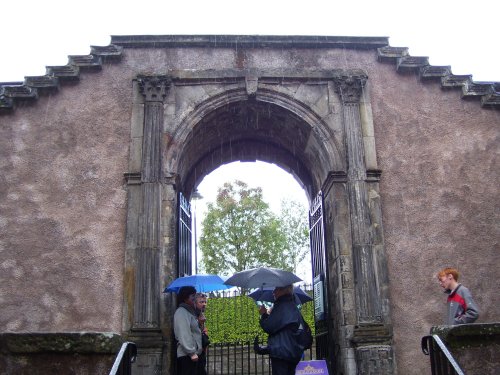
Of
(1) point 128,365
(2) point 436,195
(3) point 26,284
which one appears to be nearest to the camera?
(1) point 128,365

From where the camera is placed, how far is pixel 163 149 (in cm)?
900

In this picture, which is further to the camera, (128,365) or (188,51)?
(188,51)

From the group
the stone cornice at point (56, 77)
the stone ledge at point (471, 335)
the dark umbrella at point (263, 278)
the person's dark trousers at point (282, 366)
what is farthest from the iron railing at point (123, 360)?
the stone cornice at point (56, 77)

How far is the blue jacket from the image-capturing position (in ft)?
20.6

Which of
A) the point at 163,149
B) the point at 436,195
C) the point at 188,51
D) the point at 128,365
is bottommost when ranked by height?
the point at 128,365

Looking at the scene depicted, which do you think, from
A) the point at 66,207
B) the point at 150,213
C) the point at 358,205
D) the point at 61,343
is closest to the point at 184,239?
the point at 150,213

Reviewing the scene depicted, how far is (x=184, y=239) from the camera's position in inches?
392

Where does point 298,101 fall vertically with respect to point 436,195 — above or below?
above

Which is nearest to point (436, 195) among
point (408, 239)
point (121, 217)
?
point (408, 239)

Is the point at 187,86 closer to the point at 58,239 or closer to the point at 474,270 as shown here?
the point at 58,239

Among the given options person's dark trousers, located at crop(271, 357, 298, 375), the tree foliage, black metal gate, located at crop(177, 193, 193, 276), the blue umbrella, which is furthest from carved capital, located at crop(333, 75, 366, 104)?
the tree foliage

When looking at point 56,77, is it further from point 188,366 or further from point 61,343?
point 61,343

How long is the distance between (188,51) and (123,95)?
4.59 feet

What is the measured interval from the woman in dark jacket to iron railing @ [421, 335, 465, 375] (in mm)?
1865
